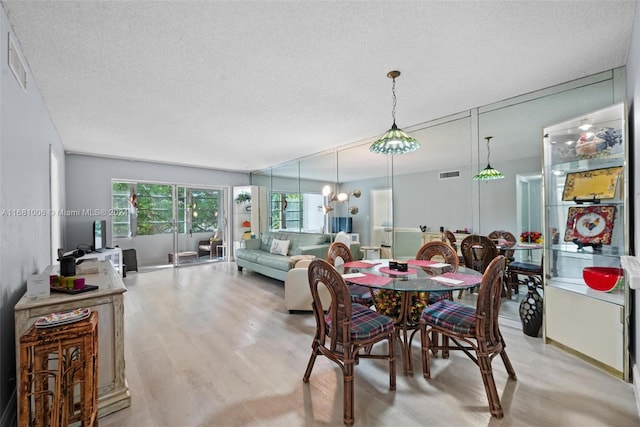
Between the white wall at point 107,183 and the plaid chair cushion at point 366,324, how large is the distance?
5.98 meters

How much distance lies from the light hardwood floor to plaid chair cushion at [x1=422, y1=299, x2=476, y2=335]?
18.1 inches

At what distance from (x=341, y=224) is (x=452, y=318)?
3634mm

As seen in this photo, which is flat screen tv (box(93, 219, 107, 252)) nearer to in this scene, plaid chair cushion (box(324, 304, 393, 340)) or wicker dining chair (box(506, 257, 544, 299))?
plaid chair cushion (box(324, 304, 393, 340))

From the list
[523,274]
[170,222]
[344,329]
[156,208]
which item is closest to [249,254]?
[170,222]

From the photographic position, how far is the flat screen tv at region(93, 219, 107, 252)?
5160 mm

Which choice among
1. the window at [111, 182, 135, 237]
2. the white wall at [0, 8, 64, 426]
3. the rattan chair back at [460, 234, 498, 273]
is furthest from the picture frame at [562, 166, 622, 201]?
the window at [111, 182, 135, 237]

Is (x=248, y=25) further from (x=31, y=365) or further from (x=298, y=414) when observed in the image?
(x=298, y=414)

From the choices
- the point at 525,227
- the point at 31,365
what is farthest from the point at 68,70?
the point at 525,227

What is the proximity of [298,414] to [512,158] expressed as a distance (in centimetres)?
339

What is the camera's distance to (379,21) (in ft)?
6.07

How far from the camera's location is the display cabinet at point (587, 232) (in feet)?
7.50

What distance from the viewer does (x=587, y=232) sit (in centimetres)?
258

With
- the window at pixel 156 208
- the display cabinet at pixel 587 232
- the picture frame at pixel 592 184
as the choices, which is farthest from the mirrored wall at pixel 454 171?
the window at pixel 156 208

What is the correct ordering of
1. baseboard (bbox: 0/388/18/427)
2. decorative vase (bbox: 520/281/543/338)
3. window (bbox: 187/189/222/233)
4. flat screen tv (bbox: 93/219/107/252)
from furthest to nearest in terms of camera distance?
window (bbox: 187/189/222/233)
flat screen tv (bbox: 93/219/107/252)
decorative vase (bbox: 520/281/543/338)
baseboard (bbox: 0/388/18/427)
